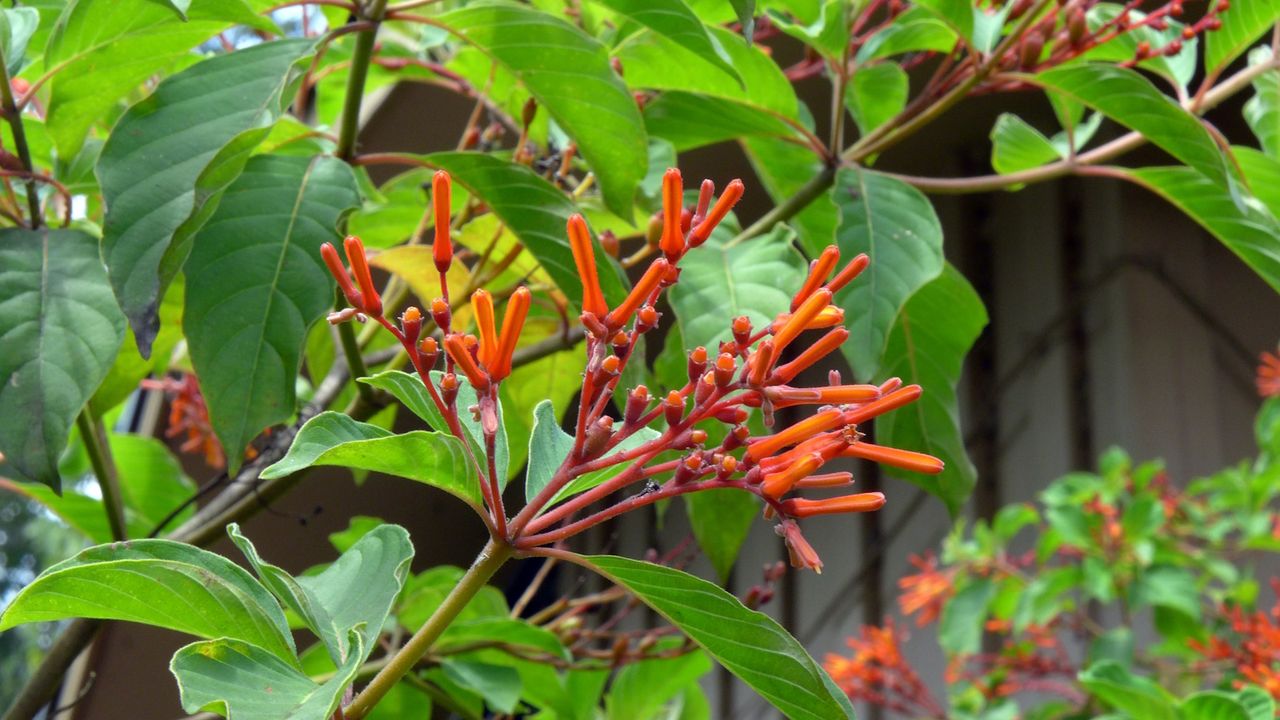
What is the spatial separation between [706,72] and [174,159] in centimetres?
37

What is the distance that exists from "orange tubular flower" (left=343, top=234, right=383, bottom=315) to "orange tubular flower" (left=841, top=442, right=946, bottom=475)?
0.19m

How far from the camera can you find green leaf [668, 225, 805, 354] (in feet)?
2.42

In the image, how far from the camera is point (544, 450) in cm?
53

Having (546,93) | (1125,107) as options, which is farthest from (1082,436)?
(546,93)

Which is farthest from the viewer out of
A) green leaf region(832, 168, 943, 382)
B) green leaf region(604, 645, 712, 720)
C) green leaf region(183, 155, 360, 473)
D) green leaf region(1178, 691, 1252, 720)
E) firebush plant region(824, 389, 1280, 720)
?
firebush plant region(824, 389, 1280, 720)

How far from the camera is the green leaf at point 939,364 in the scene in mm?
872

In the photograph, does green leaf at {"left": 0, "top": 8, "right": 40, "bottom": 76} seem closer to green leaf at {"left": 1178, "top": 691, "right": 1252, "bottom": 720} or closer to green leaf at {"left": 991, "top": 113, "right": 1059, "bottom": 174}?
green leaf at {"left": 991, "top": 113, "right": 1059, "bottom": 174}

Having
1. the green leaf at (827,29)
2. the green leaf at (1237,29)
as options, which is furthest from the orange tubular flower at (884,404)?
the green leaf at (1237,29)

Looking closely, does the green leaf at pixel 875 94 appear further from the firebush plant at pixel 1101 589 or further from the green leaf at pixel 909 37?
the firebush plant at pixel 1101 589

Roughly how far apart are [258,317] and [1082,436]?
2593 mm

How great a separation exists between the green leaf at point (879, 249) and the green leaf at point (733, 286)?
0.04 m

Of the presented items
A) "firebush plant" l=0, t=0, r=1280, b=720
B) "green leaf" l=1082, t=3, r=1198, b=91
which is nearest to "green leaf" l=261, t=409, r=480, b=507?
"firebush plant" l=0, t=0, r=1280, b=720

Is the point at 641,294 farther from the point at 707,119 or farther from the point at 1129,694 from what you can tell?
the point at 1129,694

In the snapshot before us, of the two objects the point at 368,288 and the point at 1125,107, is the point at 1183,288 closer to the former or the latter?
the point at 1125,107
